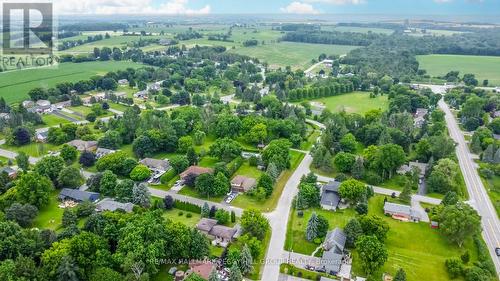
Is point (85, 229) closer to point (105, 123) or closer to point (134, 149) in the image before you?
point (134, 149)

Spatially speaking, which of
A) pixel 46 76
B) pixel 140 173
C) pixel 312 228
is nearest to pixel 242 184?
pixel 312 228

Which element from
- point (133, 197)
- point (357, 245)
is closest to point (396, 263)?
point (357, 245)

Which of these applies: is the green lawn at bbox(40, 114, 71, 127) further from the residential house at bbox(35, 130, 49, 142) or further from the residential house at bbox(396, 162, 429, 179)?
the residential house at bbox(396, 162, 429, 179)

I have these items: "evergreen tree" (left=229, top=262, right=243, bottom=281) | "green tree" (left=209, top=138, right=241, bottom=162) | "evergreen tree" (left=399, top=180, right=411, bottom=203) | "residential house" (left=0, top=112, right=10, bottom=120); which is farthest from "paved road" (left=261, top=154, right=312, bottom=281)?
"residential house" (left=0, top=112, right=10, bottom=120)

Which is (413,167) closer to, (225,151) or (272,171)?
(272,171)

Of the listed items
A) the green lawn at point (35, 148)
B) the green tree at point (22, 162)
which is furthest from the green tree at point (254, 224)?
the green lawn at point (35, 148)
